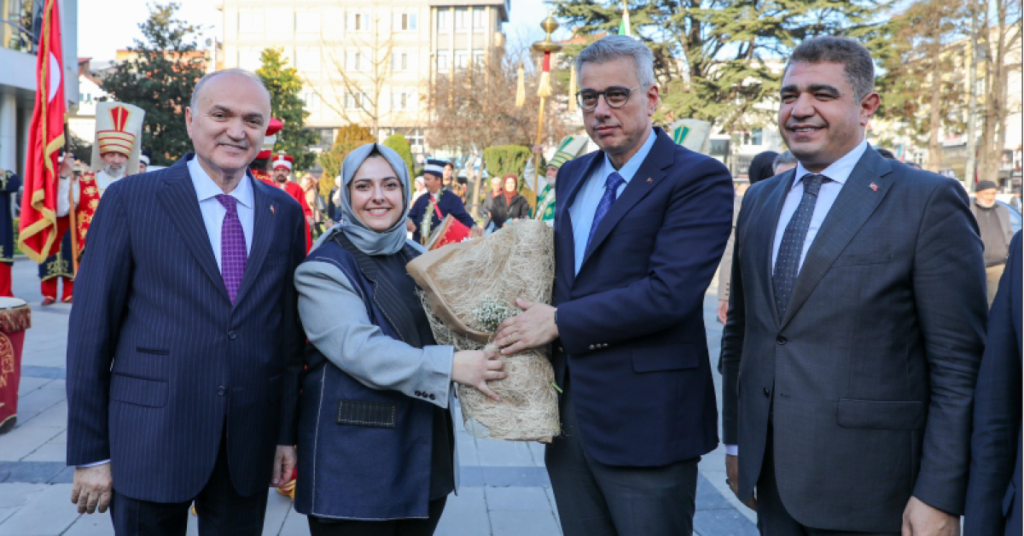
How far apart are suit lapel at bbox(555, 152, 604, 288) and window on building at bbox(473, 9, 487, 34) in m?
68.3

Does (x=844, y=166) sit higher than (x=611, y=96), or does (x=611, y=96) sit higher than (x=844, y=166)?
(x=611, y=96)

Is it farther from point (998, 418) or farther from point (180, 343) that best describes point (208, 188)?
point (998, 418)

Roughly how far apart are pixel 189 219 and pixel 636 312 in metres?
1.42

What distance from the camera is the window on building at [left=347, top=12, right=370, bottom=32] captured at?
6612 cm

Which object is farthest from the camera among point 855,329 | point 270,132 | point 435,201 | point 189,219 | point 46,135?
point 435,201

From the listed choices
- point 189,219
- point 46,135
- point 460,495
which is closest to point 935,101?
point 460,495

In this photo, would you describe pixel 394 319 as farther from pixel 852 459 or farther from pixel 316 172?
pixel 316 172

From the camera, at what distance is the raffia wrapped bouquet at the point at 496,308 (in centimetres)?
240

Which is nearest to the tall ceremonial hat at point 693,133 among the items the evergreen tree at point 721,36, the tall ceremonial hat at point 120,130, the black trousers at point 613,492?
the tall ceremonial hat at point 120,130

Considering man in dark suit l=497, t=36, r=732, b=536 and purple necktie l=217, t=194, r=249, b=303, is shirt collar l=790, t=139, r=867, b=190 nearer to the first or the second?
man in dark suit l=497, t=36, r=732, b=536

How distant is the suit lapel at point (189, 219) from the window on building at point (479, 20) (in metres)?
68.4

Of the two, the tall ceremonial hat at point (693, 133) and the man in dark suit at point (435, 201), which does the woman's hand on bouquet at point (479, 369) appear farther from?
the man in dark suit at point (435, 201)

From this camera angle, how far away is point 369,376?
2422 mm

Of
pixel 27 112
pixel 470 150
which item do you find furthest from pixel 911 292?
pixel 470 150
